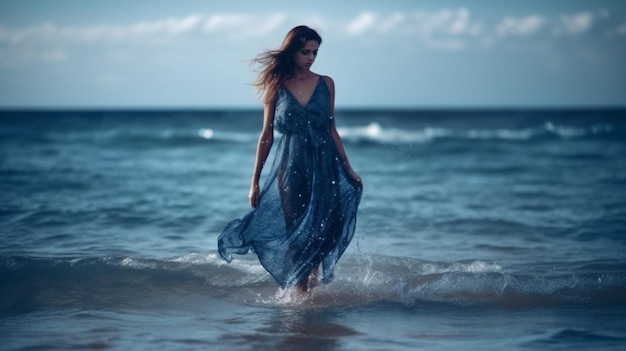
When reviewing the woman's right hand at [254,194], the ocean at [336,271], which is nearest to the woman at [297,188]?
the woman's right hand at [254,194]

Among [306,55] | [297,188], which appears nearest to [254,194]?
[297,188]

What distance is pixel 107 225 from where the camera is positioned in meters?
9.36

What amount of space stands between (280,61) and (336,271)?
234 centimetres

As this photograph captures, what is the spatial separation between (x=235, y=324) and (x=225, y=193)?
781 cm

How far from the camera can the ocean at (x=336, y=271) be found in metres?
5.02

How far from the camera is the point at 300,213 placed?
18.3 ft

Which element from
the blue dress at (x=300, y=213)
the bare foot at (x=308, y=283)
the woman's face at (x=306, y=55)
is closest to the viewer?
the woman's face at (x=306, y=55)

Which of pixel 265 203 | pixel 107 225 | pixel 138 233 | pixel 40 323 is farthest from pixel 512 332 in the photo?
pixel 107 225

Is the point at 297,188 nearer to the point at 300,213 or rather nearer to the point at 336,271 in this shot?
the point at 300,213

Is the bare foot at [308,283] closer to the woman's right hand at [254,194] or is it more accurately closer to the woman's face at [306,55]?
the woman's right hand at [254,194]

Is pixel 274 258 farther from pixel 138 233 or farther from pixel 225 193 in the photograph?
pixel 225 193

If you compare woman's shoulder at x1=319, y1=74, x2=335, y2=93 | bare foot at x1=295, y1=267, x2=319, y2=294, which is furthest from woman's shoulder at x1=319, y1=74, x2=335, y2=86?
bare foot at x1=295, y1=267, x2=319, y2=294

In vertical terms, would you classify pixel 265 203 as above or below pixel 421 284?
above

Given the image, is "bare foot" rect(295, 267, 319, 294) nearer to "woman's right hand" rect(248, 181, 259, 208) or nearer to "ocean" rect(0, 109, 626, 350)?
"ocean" rect(0, 109, 626, 350)
